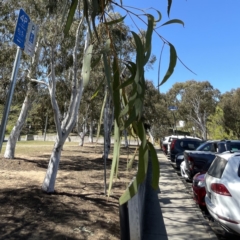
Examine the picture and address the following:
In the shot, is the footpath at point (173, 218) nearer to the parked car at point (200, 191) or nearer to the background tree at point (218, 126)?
the parked car at point (200, 191)

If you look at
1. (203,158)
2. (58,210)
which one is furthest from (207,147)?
(58,210)

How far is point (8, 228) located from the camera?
512 cm

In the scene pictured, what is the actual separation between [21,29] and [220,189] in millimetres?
4149

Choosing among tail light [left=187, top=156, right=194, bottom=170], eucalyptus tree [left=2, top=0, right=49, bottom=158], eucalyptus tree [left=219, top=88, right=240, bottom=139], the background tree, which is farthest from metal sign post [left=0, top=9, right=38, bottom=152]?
eucalyptus tree [left=219, top=88, right=240, bottom=139]

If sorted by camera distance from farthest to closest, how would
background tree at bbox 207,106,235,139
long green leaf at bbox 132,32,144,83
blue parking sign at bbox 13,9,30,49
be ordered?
background tree at bbox 207,106,235,139
blue parking sign at bbox 13,9,30,49
long green leaf at bbox 132,32,144,83

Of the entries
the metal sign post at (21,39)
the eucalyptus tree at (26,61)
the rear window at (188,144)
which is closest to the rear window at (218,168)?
the metal sign post at (21,39)

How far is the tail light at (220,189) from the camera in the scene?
5209mm

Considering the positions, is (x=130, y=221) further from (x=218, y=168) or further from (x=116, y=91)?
(x=116, y=91)

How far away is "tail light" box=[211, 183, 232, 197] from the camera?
5.21 meters

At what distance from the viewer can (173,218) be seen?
645 cm

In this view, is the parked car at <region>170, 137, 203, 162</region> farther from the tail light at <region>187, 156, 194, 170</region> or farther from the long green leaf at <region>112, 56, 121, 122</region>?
the long green leaf at <region>112, 56, 121, 122</region>

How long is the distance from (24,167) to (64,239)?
761 cm

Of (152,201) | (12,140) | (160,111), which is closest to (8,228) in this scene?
(152,201)

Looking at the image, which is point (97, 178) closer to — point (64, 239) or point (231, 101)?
point (64, 239)
